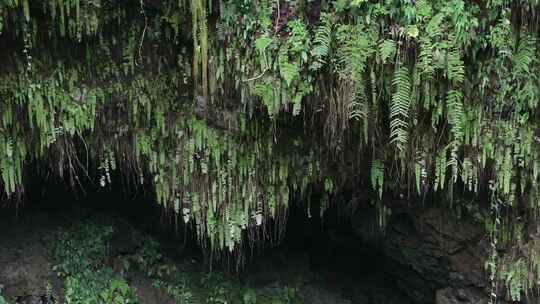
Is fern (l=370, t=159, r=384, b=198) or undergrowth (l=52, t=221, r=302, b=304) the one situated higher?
fern (l=370, t=159, r=384, b=198)

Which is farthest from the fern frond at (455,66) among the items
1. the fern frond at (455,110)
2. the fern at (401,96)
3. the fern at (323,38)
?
the fern at (323,38)

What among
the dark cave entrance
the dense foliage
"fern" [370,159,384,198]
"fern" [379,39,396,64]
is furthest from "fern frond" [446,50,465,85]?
the dark cave entrance

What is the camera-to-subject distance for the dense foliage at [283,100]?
4.21m

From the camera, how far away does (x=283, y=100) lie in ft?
14.4

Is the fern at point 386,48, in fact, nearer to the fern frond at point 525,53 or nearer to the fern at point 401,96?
the fern at point 401,96

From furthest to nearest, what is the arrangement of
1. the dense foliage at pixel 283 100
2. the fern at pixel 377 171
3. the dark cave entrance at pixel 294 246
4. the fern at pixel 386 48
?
the dark cave entrance at pixel 294 246 < the fern at pixel 377 171 < the dense foliage at pixel 283 100 < the fern at pixel 386 48

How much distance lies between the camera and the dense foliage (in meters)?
4.21

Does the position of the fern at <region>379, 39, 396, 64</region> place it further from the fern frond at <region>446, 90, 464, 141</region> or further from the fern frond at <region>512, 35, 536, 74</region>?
the fern frond at <region>512, 35, 536, 74</region>

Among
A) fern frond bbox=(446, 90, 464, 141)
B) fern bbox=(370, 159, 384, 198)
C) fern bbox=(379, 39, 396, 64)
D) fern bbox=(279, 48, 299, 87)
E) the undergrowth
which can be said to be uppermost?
fern bbox=(379, 39, 396, 64)

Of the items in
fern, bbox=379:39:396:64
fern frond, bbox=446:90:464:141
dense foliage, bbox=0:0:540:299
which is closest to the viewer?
fern, bbox=379:39:396:64

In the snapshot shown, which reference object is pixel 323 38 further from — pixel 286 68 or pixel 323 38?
pixel 286 68

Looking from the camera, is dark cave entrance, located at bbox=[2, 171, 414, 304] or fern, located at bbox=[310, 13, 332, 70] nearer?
fern, located at bbox=[310, 13, 332, 70]

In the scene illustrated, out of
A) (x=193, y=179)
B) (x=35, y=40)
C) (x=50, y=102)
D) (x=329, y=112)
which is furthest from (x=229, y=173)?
(x=35, y=40)

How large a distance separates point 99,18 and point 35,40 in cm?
60
